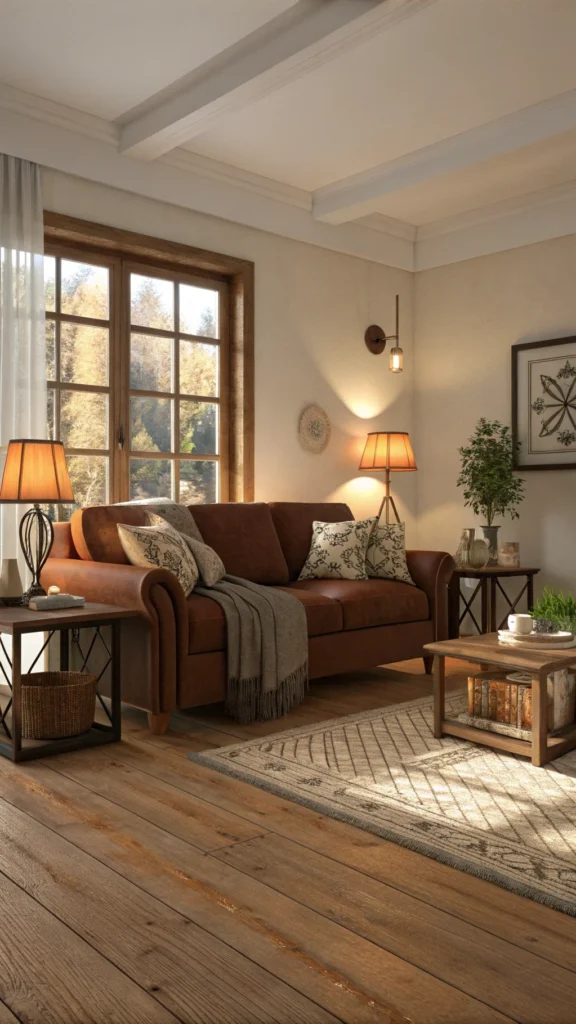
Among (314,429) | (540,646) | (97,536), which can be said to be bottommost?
(540,646)

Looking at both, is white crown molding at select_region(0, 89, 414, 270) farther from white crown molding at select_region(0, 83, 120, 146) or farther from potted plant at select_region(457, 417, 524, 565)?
potted plant at select_region(457, 417, 524, 565)

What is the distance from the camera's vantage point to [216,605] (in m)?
3.57

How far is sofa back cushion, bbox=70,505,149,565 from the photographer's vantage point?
380 centimetres

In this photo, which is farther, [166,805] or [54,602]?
[54,602]

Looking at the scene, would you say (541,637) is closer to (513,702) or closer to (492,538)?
(513,702)

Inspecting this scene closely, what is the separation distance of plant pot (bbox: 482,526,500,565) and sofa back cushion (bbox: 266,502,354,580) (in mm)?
1157

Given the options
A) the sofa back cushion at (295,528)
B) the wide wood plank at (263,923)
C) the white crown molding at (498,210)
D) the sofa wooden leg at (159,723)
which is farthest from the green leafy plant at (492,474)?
the wide wood plank at (263,923)

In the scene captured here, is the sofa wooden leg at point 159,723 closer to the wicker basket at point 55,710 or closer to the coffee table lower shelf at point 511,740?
the wicker basket at point 55,710

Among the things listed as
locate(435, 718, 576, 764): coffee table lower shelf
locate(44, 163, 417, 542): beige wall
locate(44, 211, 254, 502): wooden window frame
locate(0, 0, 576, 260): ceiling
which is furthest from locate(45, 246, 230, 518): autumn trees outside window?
locate(435, 718, 576, 764): coffee table lower shelf

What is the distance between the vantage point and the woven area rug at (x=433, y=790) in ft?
7.13

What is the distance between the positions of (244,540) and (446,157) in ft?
8.01

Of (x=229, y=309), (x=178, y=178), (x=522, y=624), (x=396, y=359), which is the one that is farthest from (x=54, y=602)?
A: (x=396, y=359)

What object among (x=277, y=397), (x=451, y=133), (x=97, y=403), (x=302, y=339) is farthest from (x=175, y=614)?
(x=451, y=133)

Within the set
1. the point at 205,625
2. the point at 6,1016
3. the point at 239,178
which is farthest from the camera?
the point at 239,178
